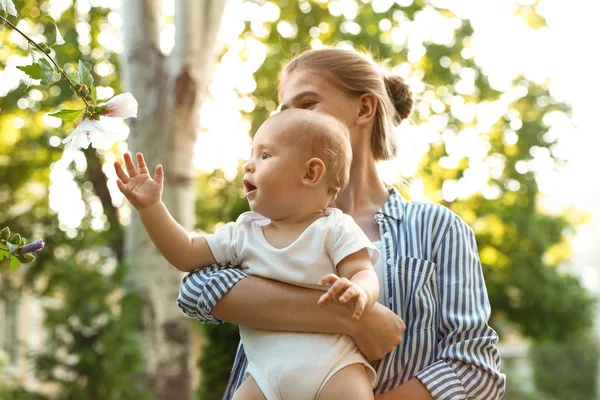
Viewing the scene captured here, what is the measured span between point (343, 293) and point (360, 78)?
87 cm

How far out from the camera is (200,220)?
530 inches

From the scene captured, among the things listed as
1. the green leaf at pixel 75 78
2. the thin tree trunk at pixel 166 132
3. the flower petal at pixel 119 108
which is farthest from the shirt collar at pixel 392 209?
the thin tree trunk at pixel 166 132

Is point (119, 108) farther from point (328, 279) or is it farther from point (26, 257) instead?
point (328, 279)

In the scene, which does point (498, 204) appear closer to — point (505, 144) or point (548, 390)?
point (505, 144)

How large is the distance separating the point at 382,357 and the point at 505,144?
12088 millimetres

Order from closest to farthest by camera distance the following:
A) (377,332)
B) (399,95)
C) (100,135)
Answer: (100,135) < (377,332) < (399,95)

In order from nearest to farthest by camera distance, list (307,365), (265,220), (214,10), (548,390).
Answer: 1. (307,365)
2. (265,220)
3. (214,10)
4. (548,390)

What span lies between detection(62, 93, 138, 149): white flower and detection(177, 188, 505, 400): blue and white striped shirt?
560 millimetres

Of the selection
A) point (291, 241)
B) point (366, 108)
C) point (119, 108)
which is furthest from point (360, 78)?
point (119, 108)

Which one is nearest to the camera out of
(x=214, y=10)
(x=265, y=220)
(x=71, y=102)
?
(x=265, y=220)

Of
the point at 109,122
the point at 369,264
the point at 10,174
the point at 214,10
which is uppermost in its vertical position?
the point at 214,10

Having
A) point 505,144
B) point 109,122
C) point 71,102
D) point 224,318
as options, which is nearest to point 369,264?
point 224,318

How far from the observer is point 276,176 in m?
1.95

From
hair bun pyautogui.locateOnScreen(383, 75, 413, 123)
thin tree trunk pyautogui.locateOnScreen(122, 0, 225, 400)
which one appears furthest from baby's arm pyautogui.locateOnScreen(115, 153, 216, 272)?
thin tree trunk pyautogui.locateOnScreen(122, 0, 225, 400)
